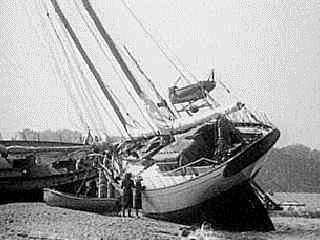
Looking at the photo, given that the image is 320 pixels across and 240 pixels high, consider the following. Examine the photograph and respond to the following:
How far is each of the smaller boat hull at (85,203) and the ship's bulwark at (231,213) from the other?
5.45 feet

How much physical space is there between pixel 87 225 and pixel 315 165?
52.0ft

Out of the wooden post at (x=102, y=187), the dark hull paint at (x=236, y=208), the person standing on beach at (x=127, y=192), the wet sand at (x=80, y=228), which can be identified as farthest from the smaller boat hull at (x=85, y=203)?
the dark hull paint at (x=236, y=208)

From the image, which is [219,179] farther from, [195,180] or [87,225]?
[87,225]

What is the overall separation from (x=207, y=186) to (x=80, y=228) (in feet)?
12.3

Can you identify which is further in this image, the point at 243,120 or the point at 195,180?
the point at 243,120

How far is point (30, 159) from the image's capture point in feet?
53.6

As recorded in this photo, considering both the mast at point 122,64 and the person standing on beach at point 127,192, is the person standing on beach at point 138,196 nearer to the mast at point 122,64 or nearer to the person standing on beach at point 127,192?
the person standing on beach at point 127,192

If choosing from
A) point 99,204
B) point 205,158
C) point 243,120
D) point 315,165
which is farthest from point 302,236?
point 315,165

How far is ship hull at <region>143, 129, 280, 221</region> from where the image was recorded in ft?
39.1

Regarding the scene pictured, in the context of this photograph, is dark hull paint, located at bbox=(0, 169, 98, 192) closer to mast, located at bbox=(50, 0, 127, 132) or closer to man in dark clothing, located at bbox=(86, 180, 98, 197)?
man in dark clothing, located at bbox=(86, 180, 98, 197)

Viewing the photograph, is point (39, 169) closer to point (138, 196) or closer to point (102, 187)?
point (102, 187)

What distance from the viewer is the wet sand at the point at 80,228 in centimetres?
867

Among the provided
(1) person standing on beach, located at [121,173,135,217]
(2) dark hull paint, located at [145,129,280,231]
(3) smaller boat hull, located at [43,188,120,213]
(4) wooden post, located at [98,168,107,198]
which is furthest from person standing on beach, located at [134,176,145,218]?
(4) wooden post, located at [98,168,107,198]

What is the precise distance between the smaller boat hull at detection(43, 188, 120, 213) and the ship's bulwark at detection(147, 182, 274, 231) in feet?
5.45
